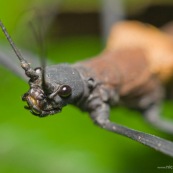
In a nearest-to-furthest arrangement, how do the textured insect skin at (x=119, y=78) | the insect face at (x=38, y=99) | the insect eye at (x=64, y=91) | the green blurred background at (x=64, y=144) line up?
the insect face at (x=38, y=99), the insect eye at (x=64, y=91), the textured insect skin at (x=119, y=78), the green blurred background at (x=64, y=144)

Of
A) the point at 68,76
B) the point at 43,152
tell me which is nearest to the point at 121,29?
the point at 43,152

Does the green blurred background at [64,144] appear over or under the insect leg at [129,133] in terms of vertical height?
under

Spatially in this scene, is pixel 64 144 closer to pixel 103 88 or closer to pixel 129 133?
pixel 103 88

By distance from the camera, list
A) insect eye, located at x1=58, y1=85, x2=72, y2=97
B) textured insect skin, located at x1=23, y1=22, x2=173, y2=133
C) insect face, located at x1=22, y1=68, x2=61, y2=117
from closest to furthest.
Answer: insect face, located at x1=22, y1=68, x2=61, y2=117
insect eye, located at x1=58, y1=85, x2=72, y2=97
textured insect skin, located at x1=23, y1=22, x2=173, y2=133

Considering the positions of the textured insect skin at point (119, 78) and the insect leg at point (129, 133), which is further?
the textured insect skin at point (119, 78)

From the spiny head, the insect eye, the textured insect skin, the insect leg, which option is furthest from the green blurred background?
the insect eye

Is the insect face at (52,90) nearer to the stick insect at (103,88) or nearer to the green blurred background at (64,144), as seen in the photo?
the stick insect at (103,88)

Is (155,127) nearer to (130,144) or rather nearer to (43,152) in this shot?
(130,144)

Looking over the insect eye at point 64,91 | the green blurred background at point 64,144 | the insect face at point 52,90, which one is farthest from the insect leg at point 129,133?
the green blurred background at point 64,144

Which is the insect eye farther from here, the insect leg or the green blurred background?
the green blurred background

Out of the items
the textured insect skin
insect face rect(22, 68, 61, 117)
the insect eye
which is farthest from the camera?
the textured insect skin
